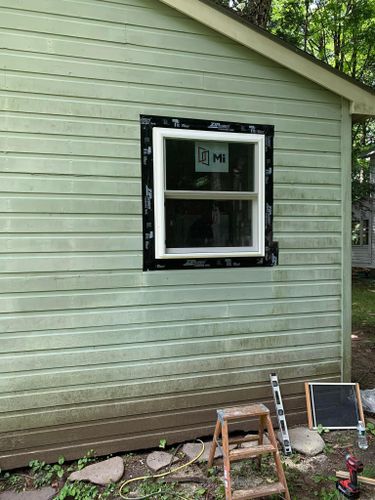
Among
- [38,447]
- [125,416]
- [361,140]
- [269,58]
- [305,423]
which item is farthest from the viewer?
[361,140]

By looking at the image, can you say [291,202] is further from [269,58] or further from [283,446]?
[283,446]

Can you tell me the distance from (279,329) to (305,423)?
0.94m

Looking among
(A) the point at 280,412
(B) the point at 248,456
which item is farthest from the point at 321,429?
(B) the point at 248,456

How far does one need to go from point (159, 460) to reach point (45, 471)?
0.87 meters

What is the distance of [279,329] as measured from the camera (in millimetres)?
3443

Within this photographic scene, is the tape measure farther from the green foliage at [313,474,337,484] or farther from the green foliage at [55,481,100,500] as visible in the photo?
the green foliage at [55,481,100,500]

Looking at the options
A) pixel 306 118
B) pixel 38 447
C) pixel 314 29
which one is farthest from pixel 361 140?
pixel 38 447

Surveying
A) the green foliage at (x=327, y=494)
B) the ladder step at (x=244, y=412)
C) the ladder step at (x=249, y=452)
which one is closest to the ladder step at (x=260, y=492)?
the ladder step at (x=249, y=452)

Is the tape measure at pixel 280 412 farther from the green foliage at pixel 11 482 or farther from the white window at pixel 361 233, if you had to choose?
the white window at pixel 361 233

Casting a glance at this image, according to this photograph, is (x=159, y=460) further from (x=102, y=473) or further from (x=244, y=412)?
(x=244, y=412)

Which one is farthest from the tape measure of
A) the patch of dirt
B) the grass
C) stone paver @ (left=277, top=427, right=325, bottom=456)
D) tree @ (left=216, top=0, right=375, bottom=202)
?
tree @ (left=216, top=0, right=375, bottom=202)

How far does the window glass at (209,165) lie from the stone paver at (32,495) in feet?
8.01

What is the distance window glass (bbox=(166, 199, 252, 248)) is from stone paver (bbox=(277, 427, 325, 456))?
5.71ft

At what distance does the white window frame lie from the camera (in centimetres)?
307
